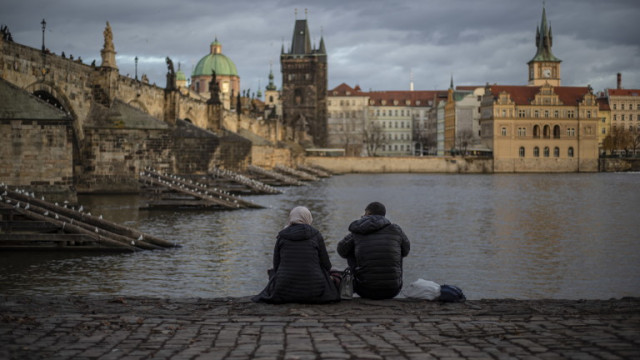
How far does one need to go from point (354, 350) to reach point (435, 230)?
17.0m

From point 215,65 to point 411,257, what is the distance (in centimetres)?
13826

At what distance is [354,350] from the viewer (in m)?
6.86

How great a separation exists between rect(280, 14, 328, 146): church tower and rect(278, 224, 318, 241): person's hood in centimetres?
12140

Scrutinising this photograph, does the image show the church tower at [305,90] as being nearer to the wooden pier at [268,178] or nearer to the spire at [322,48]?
the spire at [322,48]

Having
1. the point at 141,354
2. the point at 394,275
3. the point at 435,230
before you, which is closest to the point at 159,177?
the point at 435,230

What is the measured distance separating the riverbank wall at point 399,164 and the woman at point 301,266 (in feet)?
299

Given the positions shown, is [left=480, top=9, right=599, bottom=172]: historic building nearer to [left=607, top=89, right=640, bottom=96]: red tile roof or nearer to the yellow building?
the yellow building

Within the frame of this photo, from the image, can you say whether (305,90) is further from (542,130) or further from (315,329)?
(315,329)

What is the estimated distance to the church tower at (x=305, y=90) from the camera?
132375 mm

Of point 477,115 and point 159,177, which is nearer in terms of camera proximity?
point 159,177

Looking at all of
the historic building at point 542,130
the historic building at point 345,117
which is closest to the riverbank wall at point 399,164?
the historic building at point 542,130

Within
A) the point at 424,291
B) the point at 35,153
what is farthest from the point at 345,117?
the point at 424,291

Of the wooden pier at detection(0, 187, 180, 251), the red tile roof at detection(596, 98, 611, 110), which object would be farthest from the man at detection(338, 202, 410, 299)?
the red tile roof at detection(596, 98, 611, 110)

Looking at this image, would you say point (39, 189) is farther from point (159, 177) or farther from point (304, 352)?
point (304, 352)
